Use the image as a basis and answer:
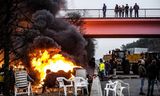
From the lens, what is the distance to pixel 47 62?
31797mm

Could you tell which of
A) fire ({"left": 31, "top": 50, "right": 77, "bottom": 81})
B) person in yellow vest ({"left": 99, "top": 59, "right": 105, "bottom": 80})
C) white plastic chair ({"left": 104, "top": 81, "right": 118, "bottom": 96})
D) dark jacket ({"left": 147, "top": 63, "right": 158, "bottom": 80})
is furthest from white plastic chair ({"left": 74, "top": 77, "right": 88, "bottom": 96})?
person in yellow vest ({"left": 99, "top": 59, "right": 105, "bottom": 80})

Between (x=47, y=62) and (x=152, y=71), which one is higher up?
(x=47, y=62)

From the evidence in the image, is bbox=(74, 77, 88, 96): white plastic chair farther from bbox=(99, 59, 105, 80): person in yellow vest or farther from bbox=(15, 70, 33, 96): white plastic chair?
bbox=(99, 59, 105, 80): person in yellow vest

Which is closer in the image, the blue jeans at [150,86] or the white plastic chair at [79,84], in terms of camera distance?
the blue jeans at [150,86]

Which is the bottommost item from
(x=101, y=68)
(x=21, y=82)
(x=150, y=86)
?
(x=150, y=86)

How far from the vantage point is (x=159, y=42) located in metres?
109

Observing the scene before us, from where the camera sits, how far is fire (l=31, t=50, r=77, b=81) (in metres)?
31.1

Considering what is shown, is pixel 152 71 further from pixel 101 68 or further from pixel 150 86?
pixel 101 68

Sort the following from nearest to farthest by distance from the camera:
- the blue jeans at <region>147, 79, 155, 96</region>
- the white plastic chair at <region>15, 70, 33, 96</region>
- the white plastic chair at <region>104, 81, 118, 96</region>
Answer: the white plastic chair at <region>104, 81, 118, 96</region>, the blue jeans at <region>147, 79, 155, 96</region>, the white plastic chair at <region>15, 70, 33, 96</region>

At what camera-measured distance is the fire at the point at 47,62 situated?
3109cm

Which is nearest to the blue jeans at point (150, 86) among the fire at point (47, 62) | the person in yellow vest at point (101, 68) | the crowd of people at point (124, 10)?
the fire at point (47, 62)

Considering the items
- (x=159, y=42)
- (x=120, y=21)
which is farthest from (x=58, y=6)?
(x=159, y=42)

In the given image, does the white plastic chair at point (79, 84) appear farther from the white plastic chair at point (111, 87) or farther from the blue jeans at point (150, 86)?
the blue jeans at point (150, 86)

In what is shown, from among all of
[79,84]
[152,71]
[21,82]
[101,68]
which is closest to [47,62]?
[101,68]
